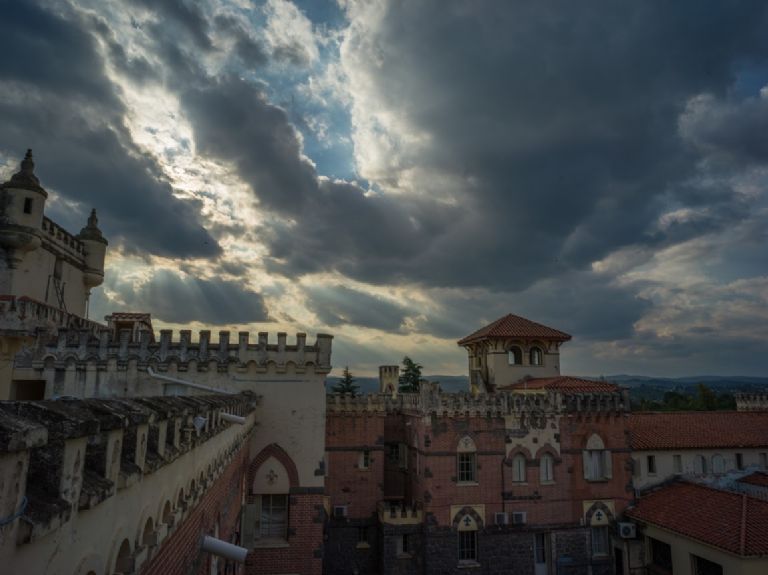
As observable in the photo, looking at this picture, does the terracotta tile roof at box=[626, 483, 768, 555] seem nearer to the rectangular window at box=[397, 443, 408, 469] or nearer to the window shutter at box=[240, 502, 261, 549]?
the rectangular window at box=[397, 443, 408, 469]

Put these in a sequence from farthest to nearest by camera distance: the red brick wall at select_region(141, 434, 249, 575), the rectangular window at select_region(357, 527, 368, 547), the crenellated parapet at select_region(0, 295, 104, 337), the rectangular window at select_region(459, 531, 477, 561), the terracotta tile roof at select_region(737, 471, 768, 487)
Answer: the rectangular window at select_region(357, 527, 368, 547), the terracotta tile roof at select_region(737, 471, 768, 487), the rectangular window at select_region(459, 531, 477, 561), the crenellated parapet at select_region(0, 295, 104, 337), the red brick wall at select_region(141, 434, 249, 575)

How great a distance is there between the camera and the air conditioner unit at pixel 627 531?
2862cm

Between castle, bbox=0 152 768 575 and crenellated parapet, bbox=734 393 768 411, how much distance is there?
10.0 metres

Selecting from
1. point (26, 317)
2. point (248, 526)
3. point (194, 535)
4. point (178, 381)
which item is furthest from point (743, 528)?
point (26, 317)

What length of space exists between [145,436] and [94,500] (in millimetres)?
1448

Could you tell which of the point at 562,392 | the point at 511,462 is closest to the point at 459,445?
the point at 511,462

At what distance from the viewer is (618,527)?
29.1 metres

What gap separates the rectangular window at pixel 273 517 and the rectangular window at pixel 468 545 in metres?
12.5

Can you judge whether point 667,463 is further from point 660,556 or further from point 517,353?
point 517,353

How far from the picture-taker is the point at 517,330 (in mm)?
38281

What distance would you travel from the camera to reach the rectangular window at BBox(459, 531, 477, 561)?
29.0 metres

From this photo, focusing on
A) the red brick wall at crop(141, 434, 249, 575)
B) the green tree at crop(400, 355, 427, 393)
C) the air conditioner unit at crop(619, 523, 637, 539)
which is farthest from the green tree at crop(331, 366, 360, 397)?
the red brick wall at crop(141, 434, 249, 575)

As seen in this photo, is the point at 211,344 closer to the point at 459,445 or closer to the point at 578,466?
the point at 459,445

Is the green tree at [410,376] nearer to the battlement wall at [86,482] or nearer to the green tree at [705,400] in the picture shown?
the green tree at [705,400]
